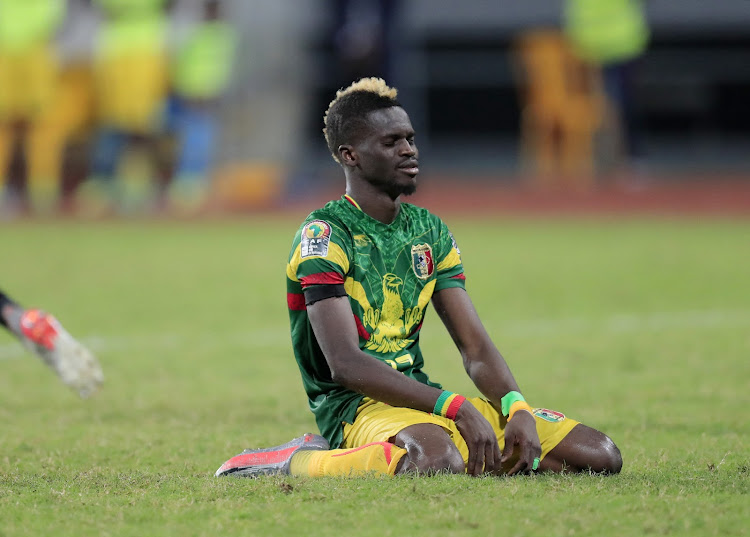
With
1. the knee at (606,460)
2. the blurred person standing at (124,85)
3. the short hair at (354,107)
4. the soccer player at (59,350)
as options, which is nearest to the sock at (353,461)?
the knee at (606,460)

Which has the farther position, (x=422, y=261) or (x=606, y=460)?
(x=422, y=261)

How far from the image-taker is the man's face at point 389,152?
445 centimetres

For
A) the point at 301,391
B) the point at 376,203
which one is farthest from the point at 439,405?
the point at 301,391

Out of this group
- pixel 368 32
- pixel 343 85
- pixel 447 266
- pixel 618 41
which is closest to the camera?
pixel 447 266

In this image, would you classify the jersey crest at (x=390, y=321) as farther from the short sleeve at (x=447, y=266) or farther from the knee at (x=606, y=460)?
the knee at (x=606, y=460)

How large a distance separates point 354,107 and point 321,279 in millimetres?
645

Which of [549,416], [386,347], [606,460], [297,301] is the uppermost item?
[297,301]

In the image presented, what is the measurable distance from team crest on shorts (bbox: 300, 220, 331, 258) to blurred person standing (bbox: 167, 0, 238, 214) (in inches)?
469

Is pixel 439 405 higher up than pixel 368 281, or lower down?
lower down

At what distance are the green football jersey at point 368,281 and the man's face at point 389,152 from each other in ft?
0.49

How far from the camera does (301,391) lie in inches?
262

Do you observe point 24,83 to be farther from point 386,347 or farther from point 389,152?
point 386,347

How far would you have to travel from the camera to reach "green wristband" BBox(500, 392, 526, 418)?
4340 mm

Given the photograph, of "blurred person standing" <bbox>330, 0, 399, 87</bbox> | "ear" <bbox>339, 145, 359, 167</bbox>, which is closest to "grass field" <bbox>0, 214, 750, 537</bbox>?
"ear" <bbox>339, 145, 359, 167</bbox>
